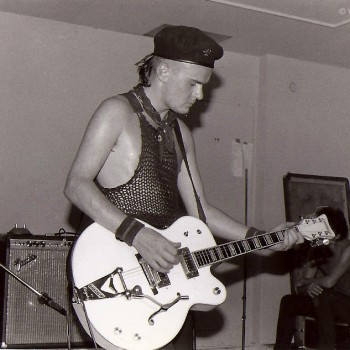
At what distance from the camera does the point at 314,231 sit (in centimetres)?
322

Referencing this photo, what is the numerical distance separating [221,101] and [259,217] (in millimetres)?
1094

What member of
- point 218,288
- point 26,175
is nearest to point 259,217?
point 26,175

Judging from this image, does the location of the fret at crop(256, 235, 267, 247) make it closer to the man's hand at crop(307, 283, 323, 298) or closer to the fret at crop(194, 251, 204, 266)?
the fret at crop(194, 251, 204, 266)

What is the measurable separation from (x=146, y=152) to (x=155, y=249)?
1.35ft

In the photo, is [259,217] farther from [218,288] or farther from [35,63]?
[218,288]

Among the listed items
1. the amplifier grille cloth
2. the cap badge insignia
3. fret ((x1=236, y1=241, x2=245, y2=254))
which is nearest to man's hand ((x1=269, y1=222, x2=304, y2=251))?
fret ((x1=236, y1=241, x2=245, y2=254))

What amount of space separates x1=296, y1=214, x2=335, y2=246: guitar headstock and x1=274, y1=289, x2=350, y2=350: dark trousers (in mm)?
2465

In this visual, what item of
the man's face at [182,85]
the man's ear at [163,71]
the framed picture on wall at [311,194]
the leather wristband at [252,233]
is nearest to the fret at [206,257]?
the leather wristband at [252,233]

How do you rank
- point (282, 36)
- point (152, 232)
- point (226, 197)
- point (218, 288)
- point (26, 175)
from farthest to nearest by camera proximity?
point (226, 197) → point (282, 36) → point (26, 175) → point (218, 288) → point (152, 232)

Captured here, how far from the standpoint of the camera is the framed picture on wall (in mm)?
6531

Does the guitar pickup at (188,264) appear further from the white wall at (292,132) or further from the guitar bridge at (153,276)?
the white wall at (292,132)

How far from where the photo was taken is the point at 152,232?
2.66 metres

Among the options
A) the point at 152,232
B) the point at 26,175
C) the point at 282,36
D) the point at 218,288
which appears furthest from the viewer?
the point at 282,36

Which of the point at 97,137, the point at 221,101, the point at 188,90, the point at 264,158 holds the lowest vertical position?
the point at 97,137
